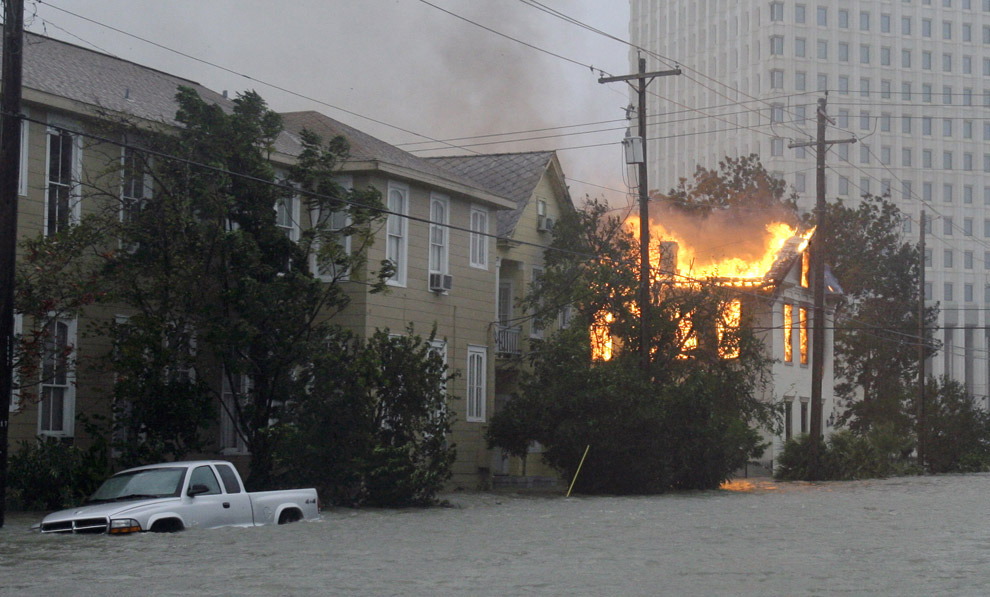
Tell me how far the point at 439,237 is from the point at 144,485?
1576 centimetres

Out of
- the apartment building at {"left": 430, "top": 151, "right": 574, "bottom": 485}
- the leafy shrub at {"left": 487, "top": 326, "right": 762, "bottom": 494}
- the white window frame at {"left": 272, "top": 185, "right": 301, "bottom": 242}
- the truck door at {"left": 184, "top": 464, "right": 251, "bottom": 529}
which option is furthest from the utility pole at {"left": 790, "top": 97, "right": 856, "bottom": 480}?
the truck door at {"left": 184, "top": 464, "right": 251, "bottom": 529}

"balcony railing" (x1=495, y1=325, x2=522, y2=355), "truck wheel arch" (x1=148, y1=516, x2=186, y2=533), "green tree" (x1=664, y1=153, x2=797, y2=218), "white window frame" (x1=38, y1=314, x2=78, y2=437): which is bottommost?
"truck wheel arch" (x1=148, y1=516, x2=186, y2=533)

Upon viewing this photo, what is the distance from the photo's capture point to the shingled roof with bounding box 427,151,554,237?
39.3 metres

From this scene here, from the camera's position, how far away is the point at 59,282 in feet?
74.6

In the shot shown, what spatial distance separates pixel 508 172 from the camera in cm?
4100

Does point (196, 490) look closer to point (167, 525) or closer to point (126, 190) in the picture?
point (167, 525)

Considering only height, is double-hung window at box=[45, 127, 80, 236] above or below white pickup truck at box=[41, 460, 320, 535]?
above

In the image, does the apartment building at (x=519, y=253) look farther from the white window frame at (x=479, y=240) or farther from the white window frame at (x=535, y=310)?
the white window frame at (x=479, y=240)

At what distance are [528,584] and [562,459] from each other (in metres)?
20.5

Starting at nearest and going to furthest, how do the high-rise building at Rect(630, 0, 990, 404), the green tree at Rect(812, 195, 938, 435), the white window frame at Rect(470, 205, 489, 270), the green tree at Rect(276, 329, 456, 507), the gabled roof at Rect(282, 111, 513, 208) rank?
the green tree at Rect(276, 329, 456, 507) → the gabled roof at Rect(282, 111, 513, 208) → the white window frame at Rect(470, 205, 489, 270) → the green tree at Rect(812, 195, 938, 435) → the high-rise building at Rect(630, 0, 990, 404)

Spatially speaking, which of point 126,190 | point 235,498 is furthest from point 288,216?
point 235,498

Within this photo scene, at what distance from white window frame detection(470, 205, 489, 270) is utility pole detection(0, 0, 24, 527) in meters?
17.2

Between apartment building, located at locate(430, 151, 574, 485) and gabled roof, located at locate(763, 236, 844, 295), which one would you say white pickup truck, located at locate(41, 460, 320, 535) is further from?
gabled roof, located at locate(763, 236, 844, 295)

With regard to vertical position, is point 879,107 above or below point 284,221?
above
